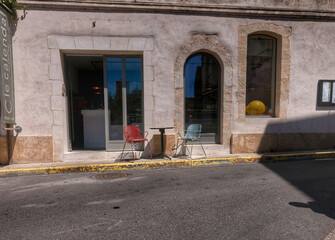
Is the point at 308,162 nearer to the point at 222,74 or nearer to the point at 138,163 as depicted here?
the point at 222,74

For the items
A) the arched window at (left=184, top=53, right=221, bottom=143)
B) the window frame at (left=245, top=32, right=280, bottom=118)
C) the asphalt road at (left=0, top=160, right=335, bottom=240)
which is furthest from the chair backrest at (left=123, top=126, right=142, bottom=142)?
the window frame at (left=245, top=32, right=280, bottom=118)

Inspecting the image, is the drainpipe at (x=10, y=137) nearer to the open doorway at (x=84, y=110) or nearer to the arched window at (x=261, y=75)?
the open doorway at (x=84, y=110)

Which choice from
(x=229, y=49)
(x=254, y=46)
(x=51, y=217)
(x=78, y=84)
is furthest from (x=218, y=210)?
(x=78, y=84)

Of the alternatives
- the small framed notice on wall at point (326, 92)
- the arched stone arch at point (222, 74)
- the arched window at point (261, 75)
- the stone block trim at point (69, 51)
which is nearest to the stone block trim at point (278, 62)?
the arched window at point (261, 75)

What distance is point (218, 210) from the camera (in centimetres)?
275

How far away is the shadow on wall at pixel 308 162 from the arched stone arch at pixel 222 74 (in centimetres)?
139

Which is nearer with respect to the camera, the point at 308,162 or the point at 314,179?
the point at 314,179

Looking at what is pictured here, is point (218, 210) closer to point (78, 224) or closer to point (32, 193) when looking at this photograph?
point (78, 224)

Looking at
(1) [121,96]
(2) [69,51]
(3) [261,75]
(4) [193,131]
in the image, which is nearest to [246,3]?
(3) [261,75]

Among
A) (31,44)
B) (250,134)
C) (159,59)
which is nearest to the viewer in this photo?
(31,44)

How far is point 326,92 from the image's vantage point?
645 cm

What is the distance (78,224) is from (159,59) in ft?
15.2

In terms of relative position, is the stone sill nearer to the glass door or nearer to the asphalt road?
the glass door

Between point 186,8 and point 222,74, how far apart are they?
2210 millimetres
